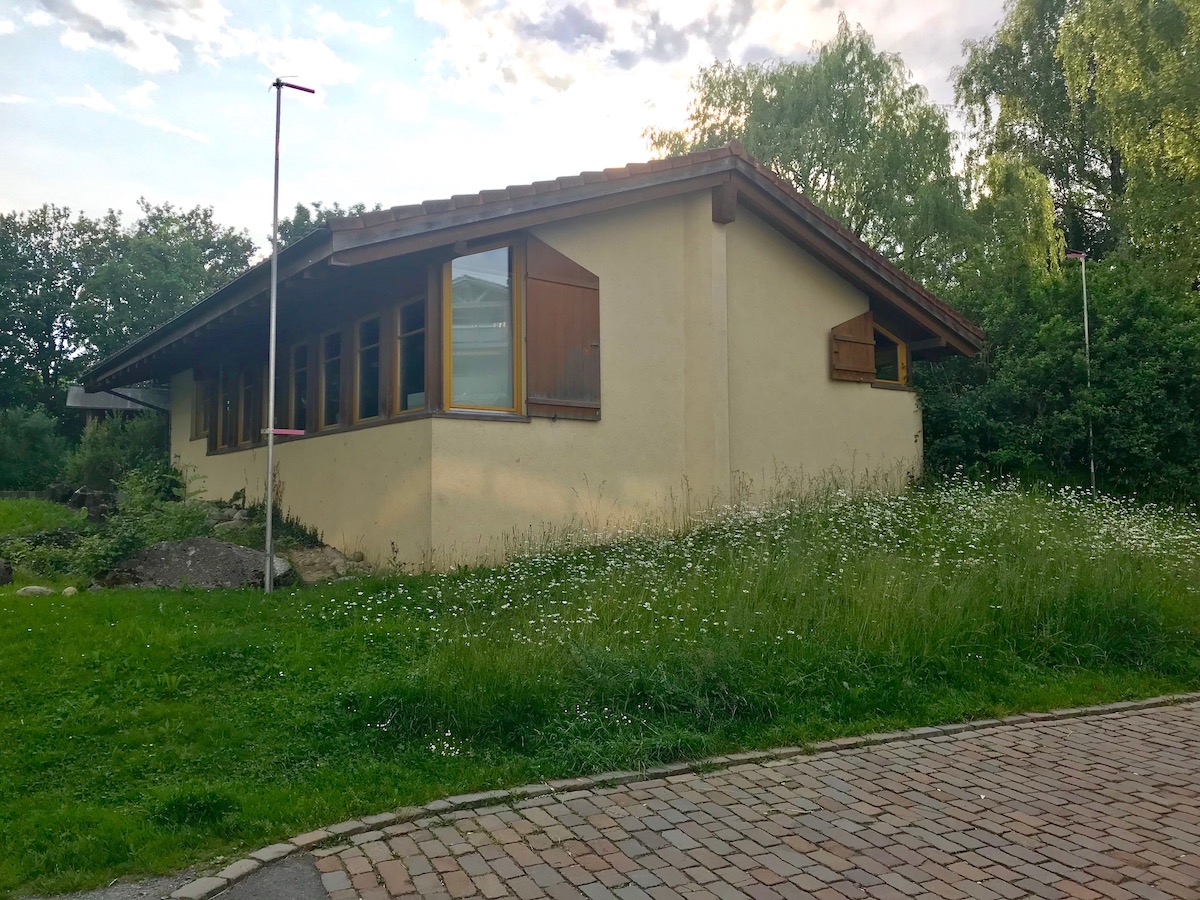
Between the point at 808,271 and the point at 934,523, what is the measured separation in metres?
5.53

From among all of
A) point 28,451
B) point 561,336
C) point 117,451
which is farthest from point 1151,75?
point 28,451

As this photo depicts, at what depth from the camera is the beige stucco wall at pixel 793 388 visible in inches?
555

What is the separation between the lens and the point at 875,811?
4996mm

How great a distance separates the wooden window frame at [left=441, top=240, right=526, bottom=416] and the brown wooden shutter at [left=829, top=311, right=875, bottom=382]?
19.7 ft

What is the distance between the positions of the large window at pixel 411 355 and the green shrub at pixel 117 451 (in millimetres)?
12394

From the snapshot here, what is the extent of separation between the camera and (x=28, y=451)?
35.6 meters

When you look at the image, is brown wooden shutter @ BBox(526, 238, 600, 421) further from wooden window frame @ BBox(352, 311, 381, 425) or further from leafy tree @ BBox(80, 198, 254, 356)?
leafy tree @ BBox(80, 198, 254, 356)

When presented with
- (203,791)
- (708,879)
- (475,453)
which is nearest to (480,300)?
(475,453)

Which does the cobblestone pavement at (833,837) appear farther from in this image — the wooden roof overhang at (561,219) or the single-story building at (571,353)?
the wooden roof overhang at (561,219)

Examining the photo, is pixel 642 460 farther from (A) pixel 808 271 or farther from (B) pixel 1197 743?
(B) pixel 1197 743

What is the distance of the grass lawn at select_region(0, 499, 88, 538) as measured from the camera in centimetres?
1535

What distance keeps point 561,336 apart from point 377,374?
2.42m

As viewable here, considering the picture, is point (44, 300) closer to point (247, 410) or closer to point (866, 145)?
point (247, 410)

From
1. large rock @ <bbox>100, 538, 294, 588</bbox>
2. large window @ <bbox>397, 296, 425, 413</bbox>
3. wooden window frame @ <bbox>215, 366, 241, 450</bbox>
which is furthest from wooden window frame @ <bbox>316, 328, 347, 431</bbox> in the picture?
wooden window frame @ <bbox>215, 366, 241, 450</bbox>
